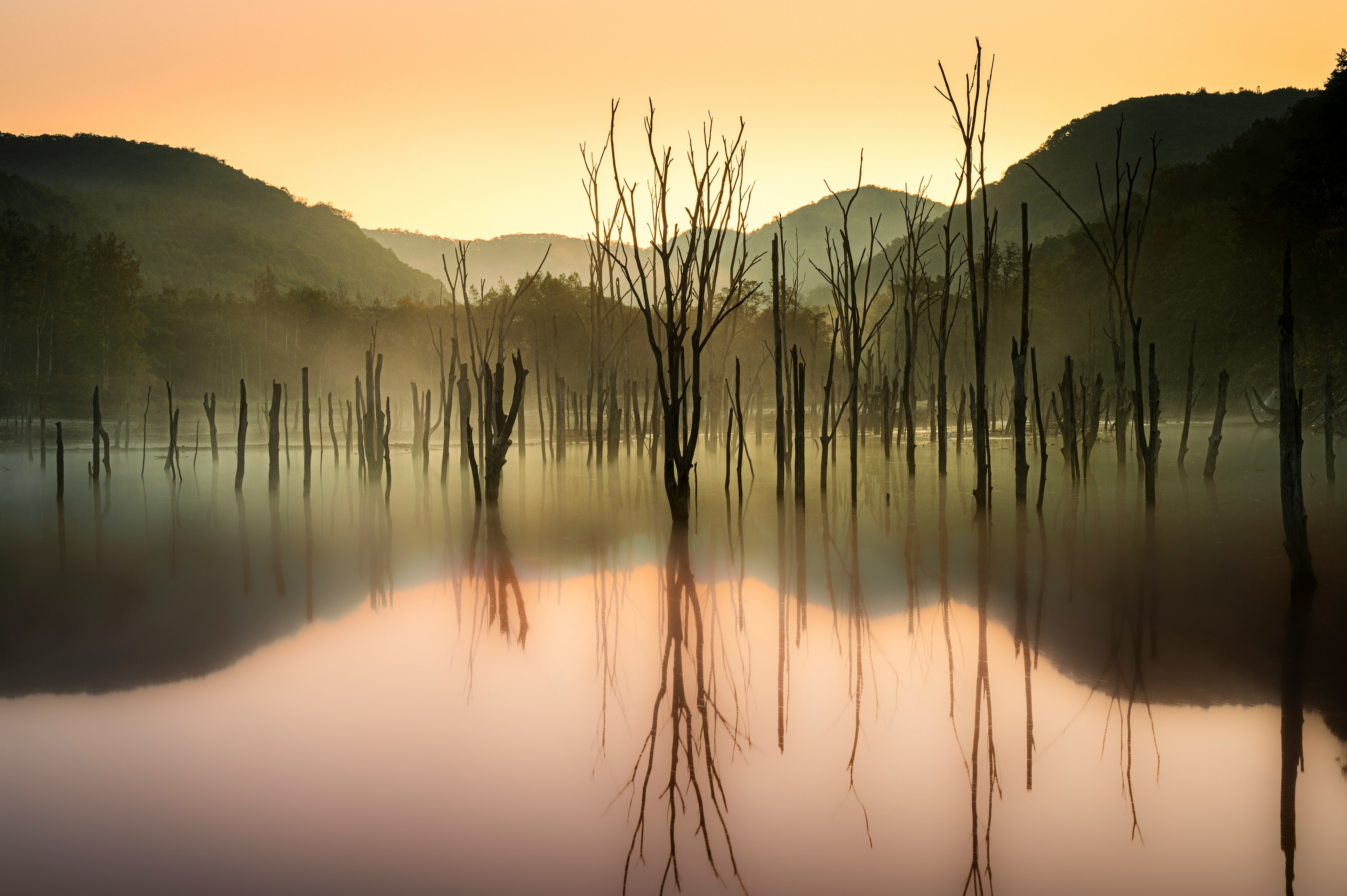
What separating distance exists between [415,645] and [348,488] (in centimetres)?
1394

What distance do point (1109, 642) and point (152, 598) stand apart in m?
9.50

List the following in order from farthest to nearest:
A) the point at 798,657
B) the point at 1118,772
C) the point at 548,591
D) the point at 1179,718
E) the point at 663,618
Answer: the point at 548,591 < the point at 663,618 < the point at 798,657 < the point at 1179,718 < the point at 1118,772

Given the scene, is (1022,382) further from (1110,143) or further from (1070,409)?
(1110,143)

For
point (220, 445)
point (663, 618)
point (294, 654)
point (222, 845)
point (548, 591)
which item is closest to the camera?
point (222, 845)

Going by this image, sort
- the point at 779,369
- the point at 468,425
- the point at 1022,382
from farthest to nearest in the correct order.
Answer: the point at 468,425 → the point at 779,369 → the point at 1022,382

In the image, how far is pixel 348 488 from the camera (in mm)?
20234

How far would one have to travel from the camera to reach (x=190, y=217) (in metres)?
122

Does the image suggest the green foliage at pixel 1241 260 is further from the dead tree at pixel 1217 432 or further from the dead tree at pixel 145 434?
the dead tree at pixel 145 434

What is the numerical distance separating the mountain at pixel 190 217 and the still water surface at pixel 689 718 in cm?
7917

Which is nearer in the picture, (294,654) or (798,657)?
(798,657)

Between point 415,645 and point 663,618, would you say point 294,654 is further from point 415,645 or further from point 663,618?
point 663,618

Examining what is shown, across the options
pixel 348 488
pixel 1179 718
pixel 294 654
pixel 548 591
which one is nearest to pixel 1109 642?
pixel 1179 718

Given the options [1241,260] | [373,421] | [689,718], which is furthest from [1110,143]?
[689,718]

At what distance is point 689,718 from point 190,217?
139 meters
